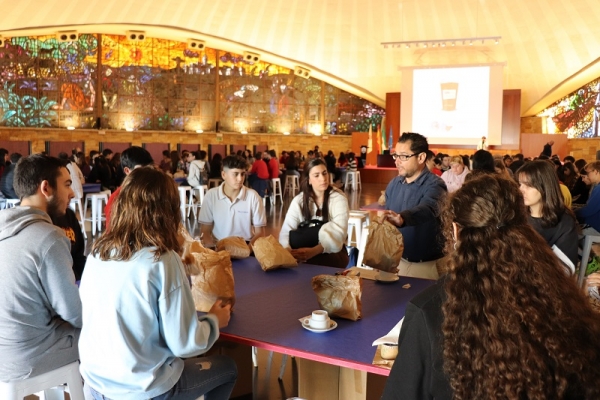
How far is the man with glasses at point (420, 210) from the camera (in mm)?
3396

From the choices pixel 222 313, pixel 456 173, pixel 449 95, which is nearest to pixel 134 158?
pixel 222 313

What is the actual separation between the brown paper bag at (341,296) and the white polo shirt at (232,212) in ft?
6.21

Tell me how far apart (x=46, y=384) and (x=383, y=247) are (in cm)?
151

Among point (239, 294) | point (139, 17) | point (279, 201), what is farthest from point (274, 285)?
point (139, 17)

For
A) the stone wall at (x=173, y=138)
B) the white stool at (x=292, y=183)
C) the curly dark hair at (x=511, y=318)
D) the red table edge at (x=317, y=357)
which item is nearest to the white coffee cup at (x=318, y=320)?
the red table edge at (x=317, y=357)

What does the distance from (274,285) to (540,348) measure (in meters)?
1.71

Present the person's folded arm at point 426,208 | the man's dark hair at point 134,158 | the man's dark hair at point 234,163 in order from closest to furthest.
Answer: the person's folded arm at point 426,208 < the man's dark hair at point 134,158 < the man's dark hair at point 234,163

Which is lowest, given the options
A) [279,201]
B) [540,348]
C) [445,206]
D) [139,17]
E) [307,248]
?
[279,201]

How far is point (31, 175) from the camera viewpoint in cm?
255

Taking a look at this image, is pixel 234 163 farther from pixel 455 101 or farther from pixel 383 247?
pixel 455 101

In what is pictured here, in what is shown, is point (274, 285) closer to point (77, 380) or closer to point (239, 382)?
point (239, 382)

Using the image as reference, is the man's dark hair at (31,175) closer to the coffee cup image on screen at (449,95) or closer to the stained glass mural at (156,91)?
the coffee cup image on screen at (449,95)

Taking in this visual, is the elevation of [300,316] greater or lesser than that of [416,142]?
lesser

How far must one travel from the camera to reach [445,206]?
1.29 m
